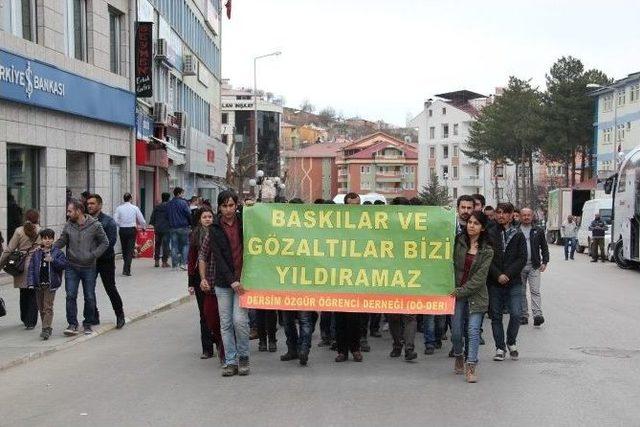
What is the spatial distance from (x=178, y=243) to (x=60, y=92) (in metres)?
4.49

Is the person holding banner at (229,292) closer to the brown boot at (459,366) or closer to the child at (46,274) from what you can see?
the brown boot at (459,366)

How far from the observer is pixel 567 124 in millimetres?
71812

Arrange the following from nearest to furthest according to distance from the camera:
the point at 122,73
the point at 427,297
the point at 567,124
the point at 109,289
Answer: the point at 427,297 < the point at 109,289 < the point at 122,73 < the point at 567,124

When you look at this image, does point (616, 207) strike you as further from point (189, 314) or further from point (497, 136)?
point (497, 136)

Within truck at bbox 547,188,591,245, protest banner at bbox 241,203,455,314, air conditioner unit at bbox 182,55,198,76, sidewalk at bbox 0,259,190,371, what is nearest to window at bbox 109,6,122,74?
sidewalk at bbox 0,259,190,371

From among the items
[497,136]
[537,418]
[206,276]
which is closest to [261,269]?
[206,276]

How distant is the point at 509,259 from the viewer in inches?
382

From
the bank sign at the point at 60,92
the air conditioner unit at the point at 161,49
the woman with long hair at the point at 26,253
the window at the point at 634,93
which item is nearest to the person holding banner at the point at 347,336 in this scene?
the woman with long hair at the point at 26,253

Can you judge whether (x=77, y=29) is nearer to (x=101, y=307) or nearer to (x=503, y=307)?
(x=101, y=307)

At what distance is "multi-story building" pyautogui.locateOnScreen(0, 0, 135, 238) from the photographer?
1792 centimetres

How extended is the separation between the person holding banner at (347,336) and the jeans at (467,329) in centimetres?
119

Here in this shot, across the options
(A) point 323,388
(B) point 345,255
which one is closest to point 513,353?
(B) point 345,255

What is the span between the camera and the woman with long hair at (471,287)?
8.66 m

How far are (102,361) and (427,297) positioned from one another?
3.77 m
